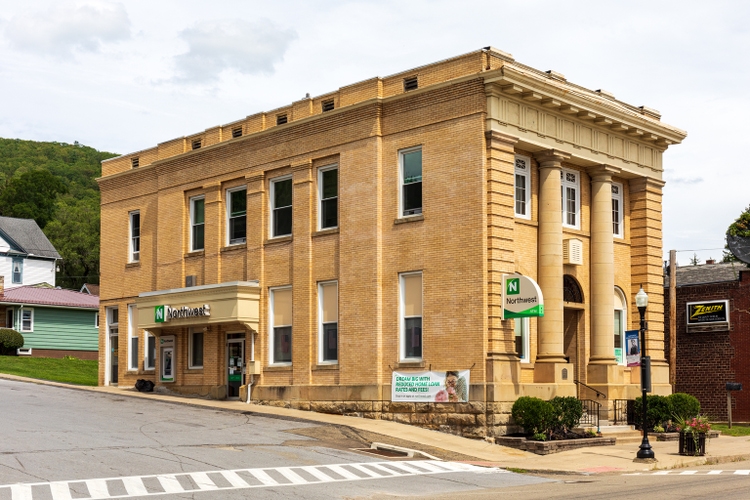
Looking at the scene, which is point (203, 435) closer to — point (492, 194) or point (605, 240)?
point (492, 194)

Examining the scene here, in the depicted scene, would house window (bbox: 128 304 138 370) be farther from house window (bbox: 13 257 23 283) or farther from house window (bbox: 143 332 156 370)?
house window (bbox: 13 257 23 283)

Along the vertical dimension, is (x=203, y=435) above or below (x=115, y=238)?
below

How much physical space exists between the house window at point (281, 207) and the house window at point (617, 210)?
11.1 m

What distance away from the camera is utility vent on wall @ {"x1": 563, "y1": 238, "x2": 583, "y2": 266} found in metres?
31.0

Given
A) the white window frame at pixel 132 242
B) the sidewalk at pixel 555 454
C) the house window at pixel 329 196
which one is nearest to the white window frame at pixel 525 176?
the house window at pixel 329 196

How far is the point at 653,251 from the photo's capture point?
111 feet

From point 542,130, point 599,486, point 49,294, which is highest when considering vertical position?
point 542,130

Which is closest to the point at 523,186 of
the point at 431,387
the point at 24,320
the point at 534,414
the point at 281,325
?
the point at 431,387

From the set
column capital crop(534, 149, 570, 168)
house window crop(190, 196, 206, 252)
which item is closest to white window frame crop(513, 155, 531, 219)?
column capital crop(534, 149, 570, 168)

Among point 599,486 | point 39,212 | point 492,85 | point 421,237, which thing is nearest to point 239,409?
point 421,237

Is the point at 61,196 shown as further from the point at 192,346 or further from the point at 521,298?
the point at 521,298

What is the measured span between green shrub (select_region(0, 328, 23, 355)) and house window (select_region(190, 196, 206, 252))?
85.9 ft

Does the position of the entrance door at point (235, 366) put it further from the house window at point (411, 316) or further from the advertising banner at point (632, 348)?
the advertising banner at point (632, 348)

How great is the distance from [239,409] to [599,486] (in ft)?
48.5
